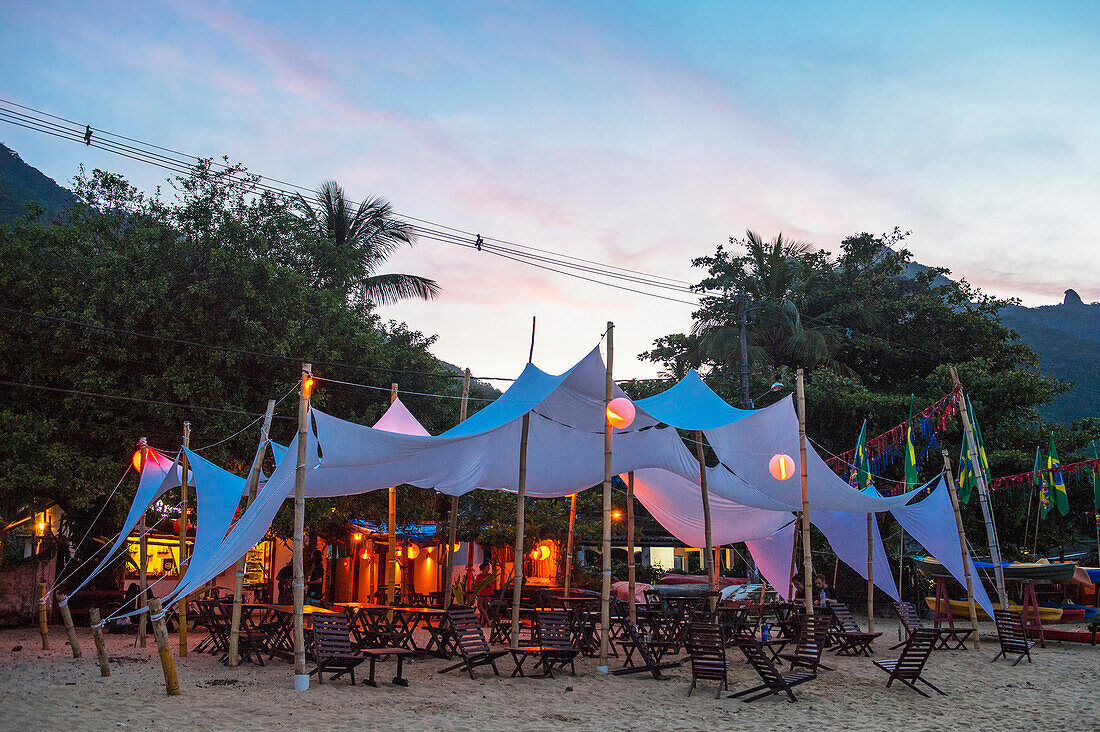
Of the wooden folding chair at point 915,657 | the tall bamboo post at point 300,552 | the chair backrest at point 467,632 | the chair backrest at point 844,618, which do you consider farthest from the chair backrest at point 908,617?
the tall bamboo post at point 300,552

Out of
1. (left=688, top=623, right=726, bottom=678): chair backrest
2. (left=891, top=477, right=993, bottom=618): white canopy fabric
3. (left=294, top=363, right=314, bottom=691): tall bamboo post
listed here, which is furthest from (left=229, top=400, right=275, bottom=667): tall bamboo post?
(left=891, top=477, right=993, bottom=618): white canopy fabric

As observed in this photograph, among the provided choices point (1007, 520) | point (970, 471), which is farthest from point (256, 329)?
point (1007, 520)

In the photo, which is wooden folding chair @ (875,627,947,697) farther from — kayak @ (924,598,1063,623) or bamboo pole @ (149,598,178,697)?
bamboo pole @ (149,598,178,697)

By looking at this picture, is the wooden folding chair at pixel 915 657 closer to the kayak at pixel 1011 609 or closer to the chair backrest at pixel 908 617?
the chair backrest at pixel 908 617

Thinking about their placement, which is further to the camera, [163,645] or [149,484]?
[149,484]

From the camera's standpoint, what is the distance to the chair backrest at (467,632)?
953 cm

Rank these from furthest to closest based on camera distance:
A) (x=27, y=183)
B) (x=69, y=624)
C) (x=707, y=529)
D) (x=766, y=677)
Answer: (x=27, y=183) → (x=707, y=529) → (x=69, y=624) → (x=766, y=677)

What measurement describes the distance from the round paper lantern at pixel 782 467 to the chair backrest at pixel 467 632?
4.46 m

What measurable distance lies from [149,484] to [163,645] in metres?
5.12

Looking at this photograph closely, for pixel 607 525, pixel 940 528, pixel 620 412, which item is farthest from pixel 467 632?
pixel 940 528

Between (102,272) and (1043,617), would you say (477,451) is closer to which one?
(102,272)

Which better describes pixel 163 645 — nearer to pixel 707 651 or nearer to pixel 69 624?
pixel 69 624

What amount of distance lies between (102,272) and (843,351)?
1954 centimetres

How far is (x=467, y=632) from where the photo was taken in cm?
978
